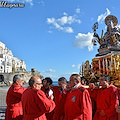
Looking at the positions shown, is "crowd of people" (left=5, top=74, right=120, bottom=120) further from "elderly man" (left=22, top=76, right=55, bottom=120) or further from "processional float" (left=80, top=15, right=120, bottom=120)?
"processional float" (left=80, top=15, right=120, bottom=120)

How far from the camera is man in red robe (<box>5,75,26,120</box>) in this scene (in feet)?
15.9

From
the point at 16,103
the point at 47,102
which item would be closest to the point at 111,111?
the point at 47,102

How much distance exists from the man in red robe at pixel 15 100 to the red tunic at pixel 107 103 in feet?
9.00

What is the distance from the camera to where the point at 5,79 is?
76188mm

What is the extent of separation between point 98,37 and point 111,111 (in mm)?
8247

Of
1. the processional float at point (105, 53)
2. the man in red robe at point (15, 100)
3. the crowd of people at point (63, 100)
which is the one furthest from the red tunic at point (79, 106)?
the processional float at point (105, 53)

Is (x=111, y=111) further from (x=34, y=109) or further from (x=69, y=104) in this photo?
(x=34, y=109)

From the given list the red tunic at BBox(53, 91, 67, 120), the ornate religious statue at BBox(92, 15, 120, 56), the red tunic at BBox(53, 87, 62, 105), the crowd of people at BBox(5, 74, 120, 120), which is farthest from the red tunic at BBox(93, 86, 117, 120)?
the ornate religious statue at BBox(92, 15, 120, 56)

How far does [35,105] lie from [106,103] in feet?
7.61

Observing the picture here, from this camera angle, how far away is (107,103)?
4.41 meters

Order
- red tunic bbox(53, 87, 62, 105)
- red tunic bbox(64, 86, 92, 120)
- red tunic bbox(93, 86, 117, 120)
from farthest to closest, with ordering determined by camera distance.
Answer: red tunic bbox(53, 87, 62, 105) < red tunic bbox(93, 86, 117, 120) < red tunic bbox(64, 86, 92, 120)

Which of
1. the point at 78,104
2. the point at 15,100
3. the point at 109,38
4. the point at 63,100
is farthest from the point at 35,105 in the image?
the point at 109,38

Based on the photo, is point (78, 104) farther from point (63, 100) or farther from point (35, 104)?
point (63, 100)

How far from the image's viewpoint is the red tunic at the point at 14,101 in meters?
4.83
